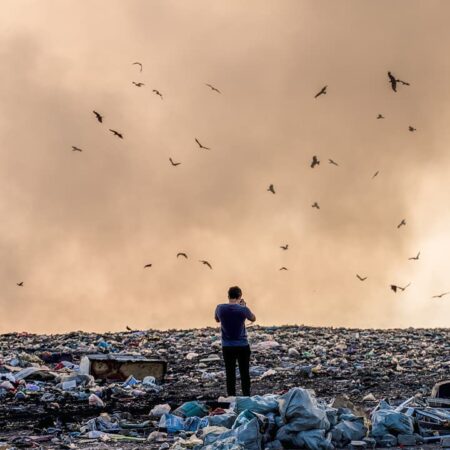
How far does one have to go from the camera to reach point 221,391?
12.7 metres

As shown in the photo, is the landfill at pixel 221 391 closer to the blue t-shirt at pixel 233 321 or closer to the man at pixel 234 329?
the man at pixel 234 329

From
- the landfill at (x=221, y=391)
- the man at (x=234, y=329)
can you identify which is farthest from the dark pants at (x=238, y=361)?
the landfill at (x=221, y=391)

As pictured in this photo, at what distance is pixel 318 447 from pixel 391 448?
31.0 inches

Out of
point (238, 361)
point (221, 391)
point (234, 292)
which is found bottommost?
point (238, 361)

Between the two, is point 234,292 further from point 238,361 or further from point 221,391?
point 221,391

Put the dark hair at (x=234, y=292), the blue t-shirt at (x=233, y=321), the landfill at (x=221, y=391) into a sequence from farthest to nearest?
the dark hair at (x=234, y=292) < the blue t-shirt at (x=233, y=321) < the landfill at (x=221, y=391)

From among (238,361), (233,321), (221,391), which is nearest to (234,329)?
(233,321)

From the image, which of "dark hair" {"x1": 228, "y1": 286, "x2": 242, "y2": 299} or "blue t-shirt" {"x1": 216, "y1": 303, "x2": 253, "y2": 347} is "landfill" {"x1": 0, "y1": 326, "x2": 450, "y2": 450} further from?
"dark hair" {"x1": 228, "y1": 286, "x2": 242, "y2": 299}

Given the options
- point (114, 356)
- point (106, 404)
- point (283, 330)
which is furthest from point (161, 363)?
point (283, 330)

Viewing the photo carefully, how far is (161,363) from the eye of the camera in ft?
45.4

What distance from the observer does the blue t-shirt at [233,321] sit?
10.2 meters

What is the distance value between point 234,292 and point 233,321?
38 cm

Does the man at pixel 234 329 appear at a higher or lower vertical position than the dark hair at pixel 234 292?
lower

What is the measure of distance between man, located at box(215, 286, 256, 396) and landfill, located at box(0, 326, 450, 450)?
0.46 metres
